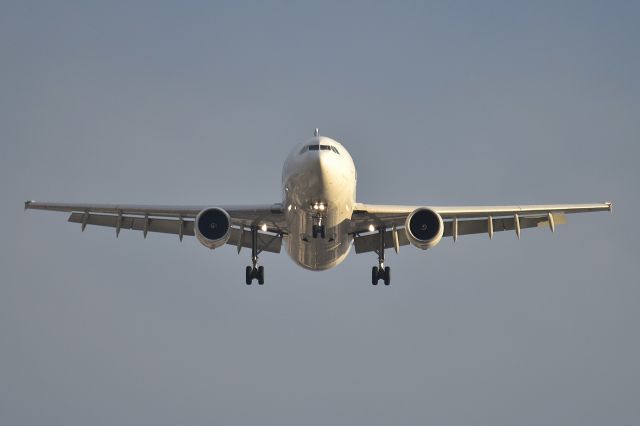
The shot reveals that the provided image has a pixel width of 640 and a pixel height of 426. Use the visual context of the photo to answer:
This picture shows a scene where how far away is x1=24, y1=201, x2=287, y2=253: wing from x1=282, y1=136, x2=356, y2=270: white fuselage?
1.43 metres

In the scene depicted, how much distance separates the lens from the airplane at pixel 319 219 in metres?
30.2

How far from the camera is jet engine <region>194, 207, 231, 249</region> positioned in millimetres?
31812

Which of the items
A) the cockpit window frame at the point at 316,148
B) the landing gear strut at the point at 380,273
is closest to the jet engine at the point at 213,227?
the cockpit window frame at the point at 316,148

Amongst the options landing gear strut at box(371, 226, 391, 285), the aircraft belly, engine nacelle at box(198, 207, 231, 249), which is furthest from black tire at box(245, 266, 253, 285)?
engine nacelle at box(198, 207, 231, 249)

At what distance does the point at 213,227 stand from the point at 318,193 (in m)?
4.18

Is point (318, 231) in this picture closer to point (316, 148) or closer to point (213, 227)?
point (316, 148)

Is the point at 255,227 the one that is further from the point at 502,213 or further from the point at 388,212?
the point at 502,213

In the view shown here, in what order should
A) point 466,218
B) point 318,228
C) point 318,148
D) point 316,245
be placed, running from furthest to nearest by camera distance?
point 466,218 → point 316,245 → point 318,228 → point 318,148

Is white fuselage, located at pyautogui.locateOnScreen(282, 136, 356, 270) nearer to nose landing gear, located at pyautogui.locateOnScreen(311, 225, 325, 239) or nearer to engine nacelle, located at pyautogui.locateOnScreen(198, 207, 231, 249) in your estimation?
nose landing gear, located at pyautogui.locateOnScreen(311, 225, 325, 239)

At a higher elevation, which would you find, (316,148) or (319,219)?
(316,148)

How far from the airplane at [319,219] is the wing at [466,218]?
0.11 feet

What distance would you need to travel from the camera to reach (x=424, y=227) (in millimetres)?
32688

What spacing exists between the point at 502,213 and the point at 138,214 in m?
13.1

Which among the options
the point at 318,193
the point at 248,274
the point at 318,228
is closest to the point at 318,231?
the point at 318,228
